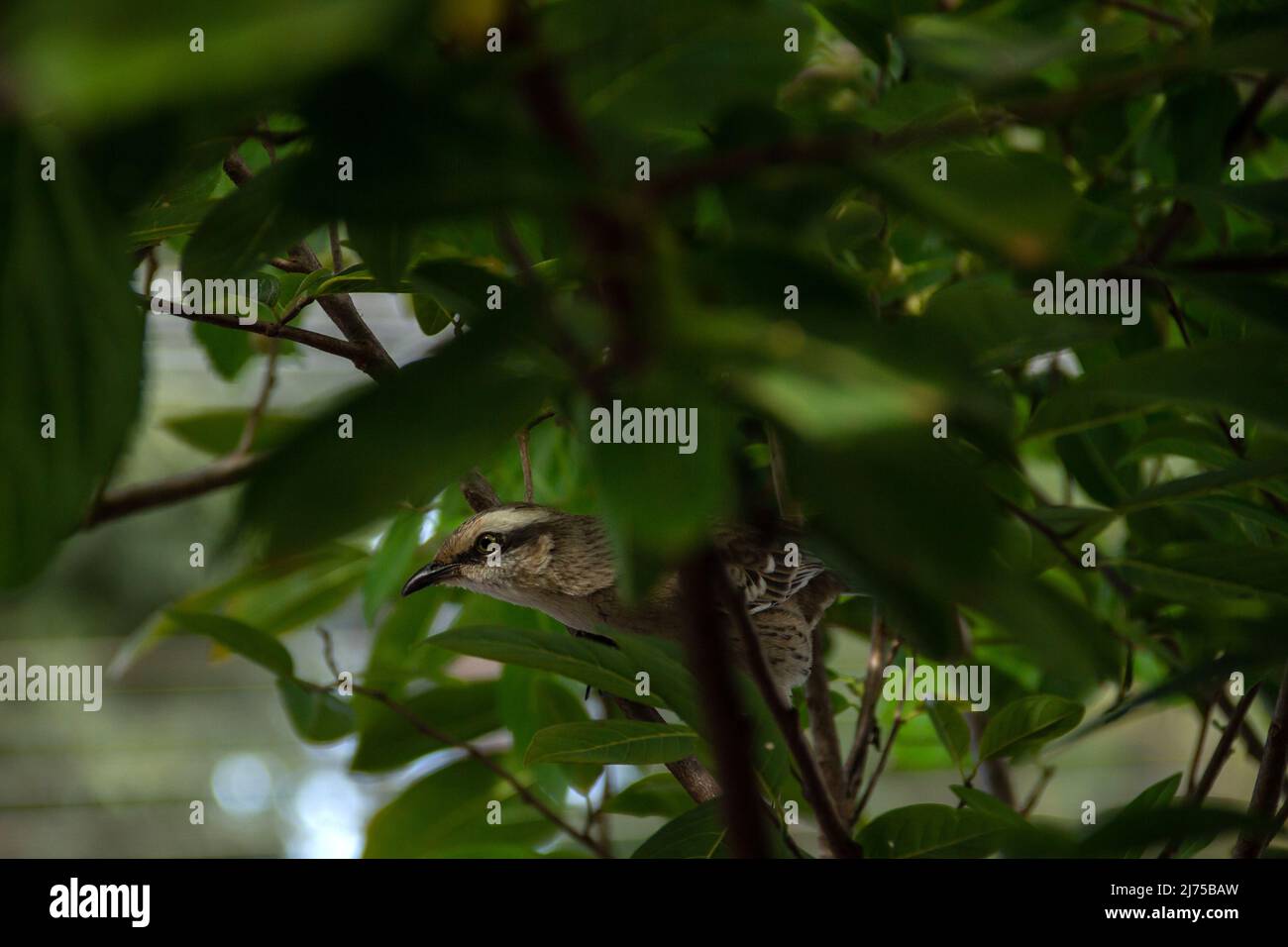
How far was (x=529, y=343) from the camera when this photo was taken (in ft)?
0.70

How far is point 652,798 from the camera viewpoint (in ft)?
2.36

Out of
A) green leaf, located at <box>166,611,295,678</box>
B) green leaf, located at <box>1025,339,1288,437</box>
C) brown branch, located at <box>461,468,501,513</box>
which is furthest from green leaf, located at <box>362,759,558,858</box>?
green leaf, located at <box>1025,339,1288,437</box>

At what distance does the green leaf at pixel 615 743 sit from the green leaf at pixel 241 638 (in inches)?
8.9

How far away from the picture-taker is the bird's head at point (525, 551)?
0.60 meters

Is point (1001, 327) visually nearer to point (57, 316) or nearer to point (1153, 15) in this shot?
point (57, 316)

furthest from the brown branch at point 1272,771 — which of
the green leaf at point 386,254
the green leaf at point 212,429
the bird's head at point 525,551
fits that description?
the green leaf at point 212,429

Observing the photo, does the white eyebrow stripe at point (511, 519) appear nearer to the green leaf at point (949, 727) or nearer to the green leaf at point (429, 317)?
the green leaf at point (429, 317)

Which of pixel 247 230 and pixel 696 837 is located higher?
pixel 247 230

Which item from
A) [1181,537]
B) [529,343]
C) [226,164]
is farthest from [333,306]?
[1181,537]

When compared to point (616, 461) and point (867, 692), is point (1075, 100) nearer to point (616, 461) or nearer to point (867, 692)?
point (616, 461)

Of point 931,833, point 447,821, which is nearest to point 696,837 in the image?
point 931,833

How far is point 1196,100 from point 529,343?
0.67 m

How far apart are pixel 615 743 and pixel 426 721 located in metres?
0.29

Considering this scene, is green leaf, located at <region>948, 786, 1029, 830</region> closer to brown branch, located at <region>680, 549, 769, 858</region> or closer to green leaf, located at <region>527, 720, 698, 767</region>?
green leaf, located at <region>527, 720, 698, 767</region>
